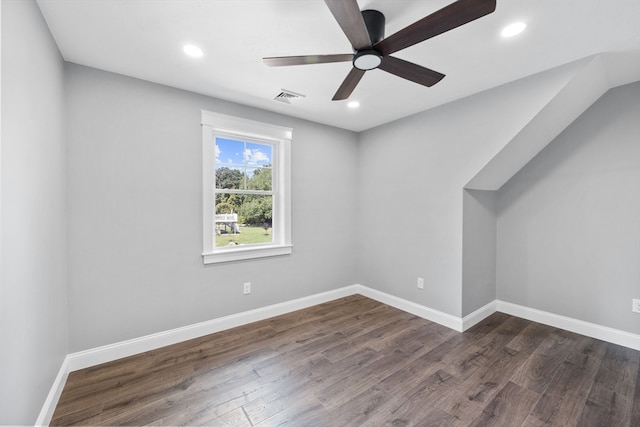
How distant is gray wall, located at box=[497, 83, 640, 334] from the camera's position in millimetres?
2543

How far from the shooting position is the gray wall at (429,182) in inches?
103

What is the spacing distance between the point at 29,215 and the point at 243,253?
5.93 ft

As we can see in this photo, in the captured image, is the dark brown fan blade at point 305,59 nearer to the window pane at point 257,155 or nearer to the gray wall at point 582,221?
the window pane at point 257,155

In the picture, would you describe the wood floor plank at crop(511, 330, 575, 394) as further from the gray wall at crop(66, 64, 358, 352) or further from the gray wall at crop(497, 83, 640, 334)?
the gray wall at crop(66, 64, 358, 352)

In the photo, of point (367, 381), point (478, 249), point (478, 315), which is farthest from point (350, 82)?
point (478, 315)

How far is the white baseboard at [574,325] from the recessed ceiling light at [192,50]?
13.9 feet

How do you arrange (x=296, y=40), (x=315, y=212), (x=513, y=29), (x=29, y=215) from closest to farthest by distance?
(x=29, y=215) < (x=513, y=29) < (x=296, y=40) < (x=315, y=212)

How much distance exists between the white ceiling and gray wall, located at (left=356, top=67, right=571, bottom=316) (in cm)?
27

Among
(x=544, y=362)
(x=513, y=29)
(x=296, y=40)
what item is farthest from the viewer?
(x=544, y=362)

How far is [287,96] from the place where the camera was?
2.83 meters

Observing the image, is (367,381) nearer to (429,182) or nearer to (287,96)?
(429,182)

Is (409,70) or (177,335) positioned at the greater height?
(409,70)

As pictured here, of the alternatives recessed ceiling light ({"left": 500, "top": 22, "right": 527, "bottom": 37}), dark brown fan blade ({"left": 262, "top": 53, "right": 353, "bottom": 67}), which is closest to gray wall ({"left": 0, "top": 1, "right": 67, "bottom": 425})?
dark brown fan blade ({"left": 262, "top": 53, "right": 353, "bottom": 67})

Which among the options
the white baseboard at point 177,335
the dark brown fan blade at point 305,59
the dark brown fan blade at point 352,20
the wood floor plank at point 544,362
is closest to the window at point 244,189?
Answer: the white baseboard at point 177,335
